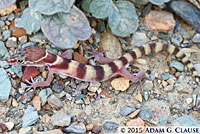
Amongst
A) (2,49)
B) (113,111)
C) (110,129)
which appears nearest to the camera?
(110,129)

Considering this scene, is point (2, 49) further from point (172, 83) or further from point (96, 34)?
point (172, 83)

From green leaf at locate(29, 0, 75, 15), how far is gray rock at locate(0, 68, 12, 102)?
4.51 ft

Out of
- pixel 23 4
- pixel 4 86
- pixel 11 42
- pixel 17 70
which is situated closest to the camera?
pixel 4 86

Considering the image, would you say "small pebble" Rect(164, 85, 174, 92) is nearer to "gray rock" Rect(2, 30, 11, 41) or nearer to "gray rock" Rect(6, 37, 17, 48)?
"gray rock" Rect(6, 37, 17, 48)

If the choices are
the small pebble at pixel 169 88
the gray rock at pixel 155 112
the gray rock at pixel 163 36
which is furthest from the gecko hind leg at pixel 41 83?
the gray rock at pixel 163 36

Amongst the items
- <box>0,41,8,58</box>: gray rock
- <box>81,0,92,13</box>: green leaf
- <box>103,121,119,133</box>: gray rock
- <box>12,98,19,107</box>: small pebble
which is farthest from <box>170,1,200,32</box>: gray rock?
<box>12,98,19,107</box>: small pebble

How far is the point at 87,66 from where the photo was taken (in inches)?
207

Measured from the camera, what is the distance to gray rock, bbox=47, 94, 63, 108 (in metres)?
4.80

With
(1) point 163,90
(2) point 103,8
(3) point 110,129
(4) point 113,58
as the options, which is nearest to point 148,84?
(1) point 163,90

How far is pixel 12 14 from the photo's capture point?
5.80 m

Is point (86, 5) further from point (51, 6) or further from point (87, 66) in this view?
point (87, 66)

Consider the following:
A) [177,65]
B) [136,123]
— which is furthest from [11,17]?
[177,65]

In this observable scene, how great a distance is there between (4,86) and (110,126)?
209 centimetres

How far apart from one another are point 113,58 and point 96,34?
26.2 inches
